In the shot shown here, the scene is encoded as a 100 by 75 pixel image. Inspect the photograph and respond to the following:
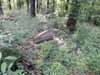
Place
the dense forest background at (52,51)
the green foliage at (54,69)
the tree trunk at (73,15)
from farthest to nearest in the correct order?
the tree trunk at (73,15)
the green foliage at (54,69)
the dense forest background at (52,51)

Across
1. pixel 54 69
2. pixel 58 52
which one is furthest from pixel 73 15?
pixel 54 69

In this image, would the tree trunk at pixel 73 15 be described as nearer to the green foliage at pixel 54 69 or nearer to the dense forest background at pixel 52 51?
the dense forest background at pixel 52 51

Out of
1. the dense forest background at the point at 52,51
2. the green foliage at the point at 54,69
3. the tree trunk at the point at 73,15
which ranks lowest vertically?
the green foliage at the point at 54,69

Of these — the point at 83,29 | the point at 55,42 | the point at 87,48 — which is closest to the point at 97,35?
the point at 83,29

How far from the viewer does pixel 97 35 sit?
5.64 m

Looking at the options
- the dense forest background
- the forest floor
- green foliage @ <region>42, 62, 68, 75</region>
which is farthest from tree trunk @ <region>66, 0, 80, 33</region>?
green foliage @ <region>42, 62, 68, 75</region>

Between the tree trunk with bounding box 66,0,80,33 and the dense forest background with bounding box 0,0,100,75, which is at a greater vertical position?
the tree trunk with bounding box 66,0,80,33

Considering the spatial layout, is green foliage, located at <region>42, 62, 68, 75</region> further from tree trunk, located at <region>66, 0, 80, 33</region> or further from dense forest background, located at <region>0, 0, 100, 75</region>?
tree trunk, located at <region>66, 0, 80, 33</region>

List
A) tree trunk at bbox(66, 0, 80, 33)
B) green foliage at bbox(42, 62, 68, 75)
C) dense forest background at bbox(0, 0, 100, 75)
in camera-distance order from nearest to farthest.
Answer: dense forest background at bbox(0, 0, 100, 75)
green foliage at bbox(42, 62, 68, 75)
tree trunk at bbox(66, 0, 80, 33)

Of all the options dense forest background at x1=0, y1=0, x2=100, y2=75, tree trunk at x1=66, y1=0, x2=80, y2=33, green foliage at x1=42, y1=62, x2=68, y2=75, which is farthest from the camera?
tree trunk at x1=66, y1=0, x2=80, y2=33

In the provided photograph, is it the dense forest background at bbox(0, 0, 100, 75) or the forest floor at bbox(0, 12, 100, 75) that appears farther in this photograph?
the forest floor at bbox(0, 12, 100, 75)

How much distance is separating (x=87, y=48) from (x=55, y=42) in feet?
3.13

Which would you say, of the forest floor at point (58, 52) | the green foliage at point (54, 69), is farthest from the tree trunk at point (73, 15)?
the green foliage at point (54, 69)

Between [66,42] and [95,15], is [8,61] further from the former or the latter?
[95,15]
